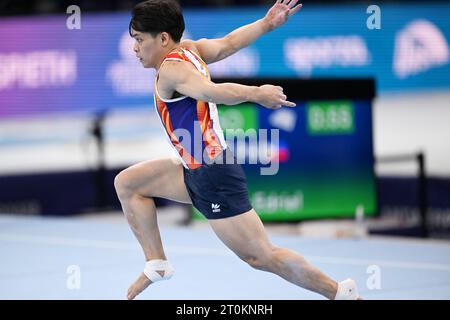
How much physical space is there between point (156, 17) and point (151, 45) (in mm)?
137

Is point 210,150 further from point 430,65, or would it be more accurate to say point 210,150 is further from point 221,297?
point 430,65

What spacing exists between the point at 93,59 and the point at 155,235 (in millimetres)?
5832

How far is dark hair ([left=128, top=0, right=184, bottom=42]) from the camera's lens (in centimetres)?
440

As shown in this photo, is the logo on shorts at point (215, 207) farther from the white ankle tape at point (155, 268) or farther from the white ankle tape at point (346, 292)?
the white ankle tape at point (346, 292)

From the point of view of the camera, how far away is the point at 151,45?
4.45 m

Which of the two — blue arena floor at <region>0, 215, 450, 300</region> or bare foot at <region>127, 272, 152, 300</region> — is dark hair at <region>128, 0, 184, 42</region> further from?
blue arena floor at <region>0, 215, 450, 300</region>

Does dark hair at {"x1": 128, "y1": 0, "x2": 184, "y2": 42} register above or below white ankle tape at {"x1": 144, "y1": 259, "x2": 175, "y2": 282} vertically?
above

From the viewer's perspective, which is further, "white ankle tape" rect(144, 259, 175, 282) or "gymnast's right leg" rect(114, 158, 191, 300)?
"white ankle tape" rect(144, 259, 175, 282)

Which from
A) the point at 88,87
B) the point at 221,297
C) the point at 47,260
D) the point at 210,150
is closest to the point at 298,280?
the point at 210,150

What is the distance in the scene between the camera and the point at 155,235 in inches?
188

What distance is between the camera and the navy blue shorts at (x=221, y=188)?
4.40 metres

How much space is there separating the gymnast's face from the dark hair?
0.06 feet

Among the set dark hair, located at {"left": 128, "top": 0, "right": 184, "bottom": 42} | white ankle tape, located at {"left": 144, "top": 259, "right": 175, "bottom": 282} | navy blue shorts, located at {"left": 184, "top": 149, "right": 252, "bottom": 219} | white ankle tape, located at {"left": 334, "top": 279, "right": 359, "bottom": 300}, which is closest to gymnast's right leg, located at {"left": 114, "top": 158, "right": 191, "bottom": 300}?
white ankle tape, located at {"left": 144, "top": 259, "right": 175, "bottom": 282}

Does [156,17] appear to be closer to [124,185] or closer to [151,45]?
[151,45]
